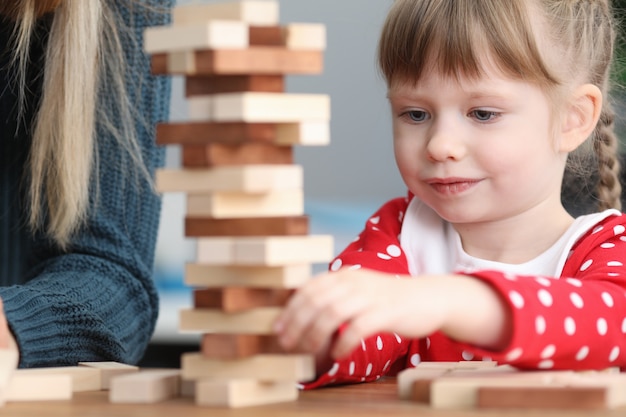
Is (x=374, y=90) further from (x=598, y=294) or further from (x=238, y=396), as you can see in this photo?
(x=238, y=396)

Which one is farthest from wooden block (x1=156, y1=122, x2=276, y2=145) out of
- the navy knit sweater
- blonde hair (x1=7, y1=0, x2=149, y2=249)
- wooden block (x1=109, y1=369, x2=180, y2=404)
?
blonde hair (x1=7, y1=0, x2=149, y2=249)

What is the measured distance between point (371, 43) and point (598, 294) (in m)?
2.43

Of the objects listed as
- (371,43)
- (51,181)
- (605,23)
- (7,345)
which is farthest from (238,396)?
(371,43)

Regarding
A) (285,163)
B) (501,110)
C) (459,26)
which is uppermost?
(459,26)

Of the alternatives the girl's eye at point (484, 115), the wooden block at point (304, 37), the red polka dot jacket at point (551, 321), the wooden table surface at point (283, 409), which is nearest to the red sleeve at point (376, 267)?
the red polka dot jacket at point (551, 321)

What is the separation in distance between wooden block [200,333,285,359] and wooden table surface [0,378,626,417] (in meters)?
0.04

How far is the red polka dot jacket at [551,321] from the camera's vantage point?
884 mm

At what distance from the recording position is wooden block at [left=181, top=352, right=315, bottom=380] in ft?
2.65

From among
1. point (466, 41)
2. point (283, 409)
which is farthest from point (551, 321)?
point (466, 41)

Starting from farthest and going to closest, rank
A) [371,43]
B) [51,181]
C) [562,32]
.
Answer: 1. [371,43]
2. [51,181]
3. [562,32]

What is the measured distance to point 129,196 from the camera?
1561mm

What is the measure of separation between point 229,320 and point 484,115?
0.60 m

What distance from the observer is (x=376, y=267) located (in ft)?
4.41

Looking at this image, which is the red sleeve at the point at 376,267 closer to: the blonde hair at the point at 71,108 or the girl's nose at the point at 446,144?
the girl's nose at the point at 446,144
